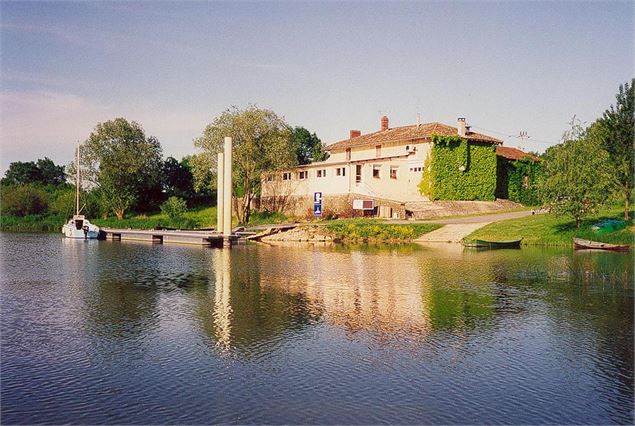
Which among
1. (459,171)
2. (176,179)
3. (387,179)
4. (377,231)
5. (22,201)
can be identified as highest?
(176,179)

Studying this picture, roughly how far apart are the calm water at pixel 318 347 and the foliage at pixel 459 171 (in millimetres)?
37578

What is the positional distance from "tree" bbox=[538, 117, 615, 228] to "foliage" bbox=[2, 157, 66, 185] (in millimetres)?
106492

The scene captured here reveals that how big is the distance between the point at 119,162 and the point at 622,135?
6586cm

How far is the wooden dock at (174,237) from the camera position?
54.4 meters

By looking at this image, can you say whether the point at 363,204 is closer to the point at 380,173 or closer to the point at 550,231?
the point at 380,173

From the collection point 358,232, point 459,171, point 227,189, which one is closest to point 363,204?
point 358,232

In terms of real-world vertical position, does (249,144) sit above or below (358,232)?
above

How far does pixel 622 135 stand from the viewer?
47062 mm

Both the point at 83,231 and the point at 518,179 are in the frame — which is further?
the point at 518,179

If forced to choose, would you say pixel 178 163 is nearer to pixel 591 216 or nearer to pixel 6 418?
pixel 591 216

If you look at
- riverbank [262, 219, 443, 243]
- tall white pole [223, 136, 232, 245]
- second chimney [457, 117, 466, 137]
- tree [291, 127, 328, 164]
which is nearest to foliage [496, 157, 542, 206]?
second chimney [457, 117, 466, 137]

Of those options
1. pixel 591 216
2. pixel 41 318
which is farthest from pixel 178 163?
pixel 41 318

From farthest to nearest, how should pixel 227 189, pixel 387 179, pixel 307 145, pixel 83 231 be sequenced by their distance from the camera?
1. pixel 307 145
2. pixel 387 179
3. pixel 83 231
4. pixel 227 189

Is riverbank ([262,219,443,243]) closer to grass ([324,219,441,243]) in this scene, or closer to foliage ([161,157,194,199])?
grass ([324,219,441,243])
